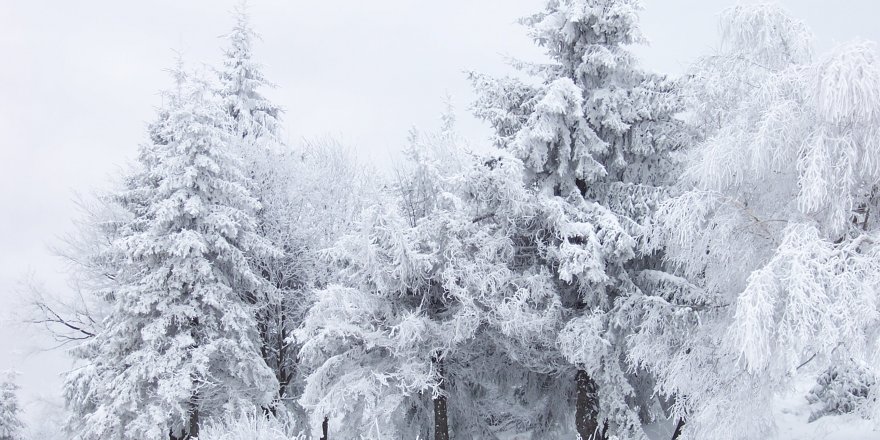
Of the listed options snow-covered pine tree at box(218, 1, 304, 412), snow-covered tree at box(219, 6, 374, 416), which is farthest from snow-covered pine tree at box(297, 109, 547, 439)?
snow-covered pine tree at box(218, 1, 304, 412)

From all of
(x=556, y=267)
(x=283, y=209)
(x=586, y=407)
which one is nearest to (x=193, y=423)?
(x=283, y=209)

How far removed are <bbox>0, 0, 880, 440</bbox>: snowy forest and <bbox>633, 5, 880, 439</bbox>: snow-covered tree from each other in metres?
0.04

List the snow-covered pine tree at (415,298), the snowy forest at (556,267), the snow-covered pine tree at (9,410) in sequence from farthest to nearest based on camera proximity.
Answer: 1. the snow-covered pine tree at (9,410)
2. the snow-covered pine tree at (415,298)
3. the snowy forest at (556,267)

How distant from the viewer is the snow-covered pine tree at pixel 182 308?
13.3 metres

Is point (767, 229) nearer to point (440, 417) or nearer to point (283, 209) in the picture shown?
point (440, 417)

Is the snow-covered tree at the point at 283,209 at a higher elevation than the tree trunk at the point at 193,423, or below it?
higher

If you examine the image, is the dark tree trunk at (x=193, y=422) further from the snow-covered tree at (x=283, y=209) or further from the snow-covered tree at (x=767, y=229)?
the snow-covered tree at (x=767, y=229)

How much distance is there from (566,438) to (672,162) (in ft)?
23.4

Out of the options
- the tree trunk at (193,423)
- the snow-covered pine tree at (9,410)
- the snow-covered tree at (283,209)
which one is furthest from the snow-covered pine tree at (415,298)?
the snow-covered pine tree at (9,410)

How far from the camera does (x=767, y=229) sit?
30.9 ft

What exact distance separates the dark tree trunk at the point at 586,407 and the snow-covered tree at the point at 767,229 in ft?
6.04

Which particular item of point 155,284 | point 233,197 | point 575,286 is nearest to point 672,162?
point 575,286

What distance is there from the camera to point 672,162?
12.6m

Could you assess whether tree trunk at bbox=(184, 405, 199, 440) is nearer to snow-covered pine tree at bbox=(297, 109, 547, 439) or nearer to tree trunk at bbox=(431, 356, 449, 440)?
snow-covered pine tree at bbox=(297, 109, 547, 439)
